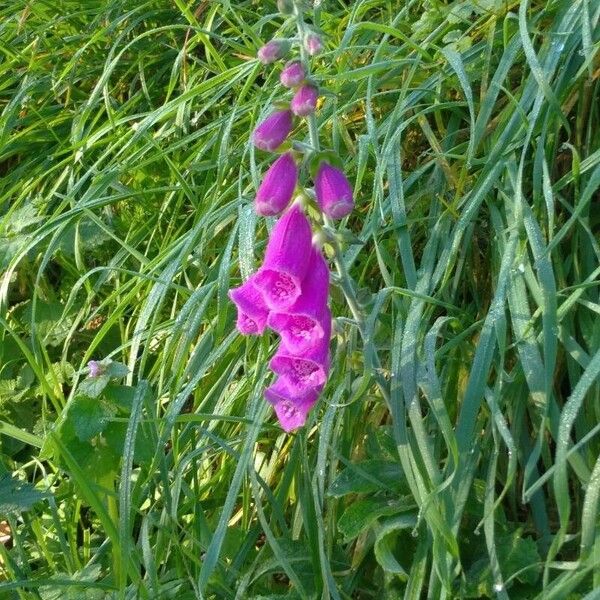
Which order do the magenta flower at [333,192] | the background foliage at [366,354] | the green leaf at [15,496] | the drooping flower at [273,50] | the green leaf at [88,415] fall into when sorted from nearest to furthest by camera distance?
the magenta flower at [333,192], the drooping flower at [273,50], the background foliage at [366,354], the green leaf at [15,496], the green leaf at [88,415]

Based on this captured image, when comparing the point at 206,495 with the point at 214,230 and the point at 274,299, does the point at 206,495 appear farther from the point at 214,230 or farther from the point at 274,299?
the point at 274,299

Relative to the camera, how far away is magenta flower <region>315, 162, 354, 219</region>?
1647mm

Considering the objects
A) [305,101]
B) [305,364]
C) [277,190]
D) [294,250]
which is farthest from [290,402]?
[305,101]

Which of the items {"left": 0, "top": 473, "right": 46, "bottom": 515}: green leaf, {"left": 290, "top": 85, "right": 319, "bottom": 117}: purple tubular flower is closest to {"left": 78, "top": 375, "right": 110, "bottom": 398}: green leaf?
{"left": 0, "top": 473, "right": 46, "bottom": 515}: green leaf

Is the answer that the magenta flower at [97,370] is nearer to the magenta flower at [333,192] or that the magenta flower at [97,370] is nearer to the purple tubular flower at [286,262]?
the purple tubular flower at [286,262]

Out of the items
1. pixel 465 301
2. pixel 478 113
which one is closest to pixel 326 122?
pixel 478 113

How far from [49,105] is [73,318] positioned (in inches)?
38.6

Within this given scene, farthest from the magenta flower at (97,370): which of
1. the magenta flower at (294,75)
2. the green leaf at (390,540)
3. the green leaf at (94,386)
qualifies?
the magenta flower at (294,75)

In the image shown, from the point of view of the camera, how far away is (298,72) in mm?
1712

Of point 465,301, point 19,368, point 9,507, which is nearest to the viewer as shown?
point 9,507

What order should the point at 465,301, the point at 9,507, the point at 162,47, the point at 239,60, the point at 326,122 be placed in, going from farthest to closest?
the point at 162,47 < the point at 239,60 < the point at 326,122 < the point at 465,301 < the point at 9,507

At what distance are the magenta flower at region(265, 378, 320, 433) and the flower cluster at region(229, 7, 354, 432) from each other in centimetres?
3

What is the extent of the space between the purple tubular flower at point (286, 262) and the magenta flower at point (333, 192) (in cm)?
7

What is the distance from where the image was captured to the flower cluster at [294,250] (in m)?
1.69
